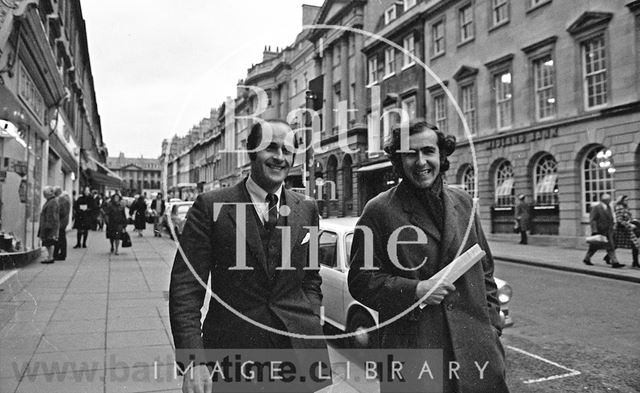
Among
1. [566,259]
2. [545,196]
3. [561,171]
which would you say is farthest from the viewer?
[545,196]

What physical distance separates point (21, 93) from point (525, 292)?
1111cm

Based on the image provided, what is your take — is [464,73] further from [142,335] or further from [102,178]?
[102,178]

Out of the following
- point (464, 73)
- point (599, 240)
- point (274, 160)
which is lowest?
point (599, 240)

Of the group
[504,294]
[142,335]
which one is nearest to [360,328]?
[504,294]

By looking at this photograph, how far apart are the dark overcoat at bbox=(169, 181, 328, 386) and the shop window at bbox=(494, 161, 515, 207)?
20.5 metres

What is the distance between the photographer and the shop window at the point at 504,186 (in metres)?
20.8

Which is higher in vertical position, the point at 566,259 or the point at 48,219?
the point at 48,219

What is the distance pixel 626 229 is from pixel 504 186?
7760mm

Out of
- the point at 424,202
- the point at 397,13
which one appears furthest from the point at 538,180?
the point at 424,202

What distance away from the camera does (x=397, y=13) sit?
2892cm

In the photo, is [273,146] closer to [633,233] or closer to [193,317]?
[193,317]

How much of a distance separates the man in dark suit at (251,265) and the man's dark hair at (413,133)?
56cm

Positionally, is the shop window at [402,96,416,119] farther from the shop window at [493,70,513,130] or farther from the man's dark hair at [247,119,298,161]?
the man's dark hair at [247,119,298,161]

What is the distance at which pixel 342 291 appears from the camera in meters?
5.50
